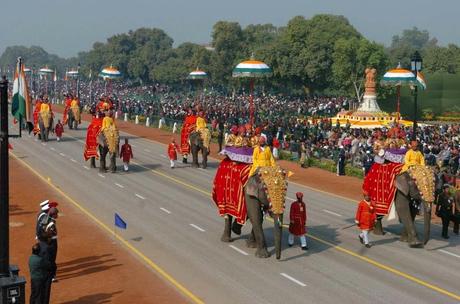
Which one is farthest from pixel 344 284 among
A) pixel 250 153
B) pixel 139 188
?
pixel 139 188

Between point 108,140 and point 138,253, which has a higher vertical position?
point 108,140

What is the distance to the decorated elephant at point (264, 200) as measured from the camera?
56.5 feet

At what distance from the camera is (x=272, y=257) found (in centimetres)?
1788

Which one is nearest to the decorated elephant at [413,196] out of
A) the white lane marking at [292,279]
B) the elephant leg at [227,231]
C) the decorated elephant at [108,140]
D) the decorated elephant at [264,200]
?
the decorated elephant at [264,200]

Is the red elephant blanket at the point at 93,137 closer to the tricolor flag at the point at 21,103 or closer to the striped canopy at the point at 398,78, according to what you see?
the tricolor flag at the point at 21,103

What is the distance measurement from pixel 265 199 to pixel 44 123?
3046 cm

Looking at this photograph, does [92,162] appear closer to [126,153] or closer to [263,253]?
[126,153]

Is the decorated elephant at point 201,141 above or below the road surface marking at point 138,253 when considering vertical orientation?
above

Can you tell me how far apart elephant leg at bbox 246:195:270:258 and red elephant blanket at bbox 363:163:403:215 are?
4073mm

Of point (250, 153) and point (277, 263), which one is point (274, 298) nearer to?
point (277, 263)

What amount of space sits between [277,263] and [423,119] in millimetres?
64163

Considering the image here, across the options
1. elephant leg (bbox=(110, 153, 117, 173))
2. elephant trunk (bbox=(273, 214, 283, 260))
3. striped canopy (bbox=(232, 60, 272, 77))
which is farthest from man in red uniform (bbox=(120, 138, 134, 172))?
elephant trunk (bbox=(273, 214, 283, 260))

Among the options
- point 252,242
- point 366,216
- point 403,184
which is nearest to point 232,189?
point 252,242

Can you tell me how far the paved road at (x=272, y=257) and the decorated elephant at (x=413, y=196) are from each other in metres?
0.49
